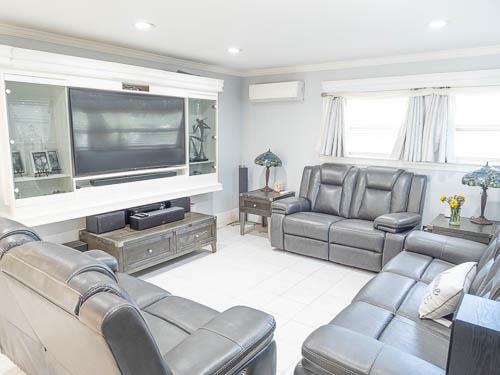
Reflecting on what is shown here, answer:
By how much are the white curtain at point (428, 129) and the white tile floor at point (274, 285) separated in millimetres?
1489

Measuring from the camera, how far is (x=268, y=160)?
4984 mm

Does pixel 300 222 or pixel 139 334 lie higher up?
pixel 139 334

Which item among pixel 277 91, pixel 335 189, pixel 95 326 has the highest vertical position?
pixel 277 91

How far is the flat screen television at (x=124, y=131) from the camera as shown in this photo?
3.29 m

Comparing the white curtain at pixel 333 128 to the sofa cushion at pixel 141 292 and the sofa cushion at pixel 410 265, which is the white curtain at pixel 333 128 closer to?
the sofa cushion at pixel 410 265

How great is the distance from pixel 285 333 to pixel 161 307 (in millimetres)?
1047

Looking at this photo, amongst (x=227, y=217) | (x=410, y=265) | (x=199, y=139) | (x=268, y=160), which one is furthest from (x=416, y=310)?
(x=227, y=217)

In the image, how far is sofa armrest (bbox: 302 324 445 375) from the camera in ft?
4.45

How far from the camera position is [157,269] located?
12.5 feet

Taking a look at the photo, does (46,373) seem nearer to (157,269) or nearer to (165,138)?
(157,269)

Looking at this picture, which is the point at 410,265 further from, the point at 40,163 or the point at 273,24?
the point at 40,163

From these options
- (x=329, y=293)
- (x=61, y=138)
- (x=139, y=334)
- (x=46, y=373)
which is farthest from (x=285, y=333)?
(x=61, y=138)

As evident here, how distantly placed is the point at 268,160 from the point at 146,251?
2.19 metres

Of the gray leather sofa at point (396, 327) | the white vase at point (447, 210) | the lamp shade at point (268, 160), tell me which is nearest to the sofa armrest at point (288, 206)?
the lamp shade at point (268, 160)
